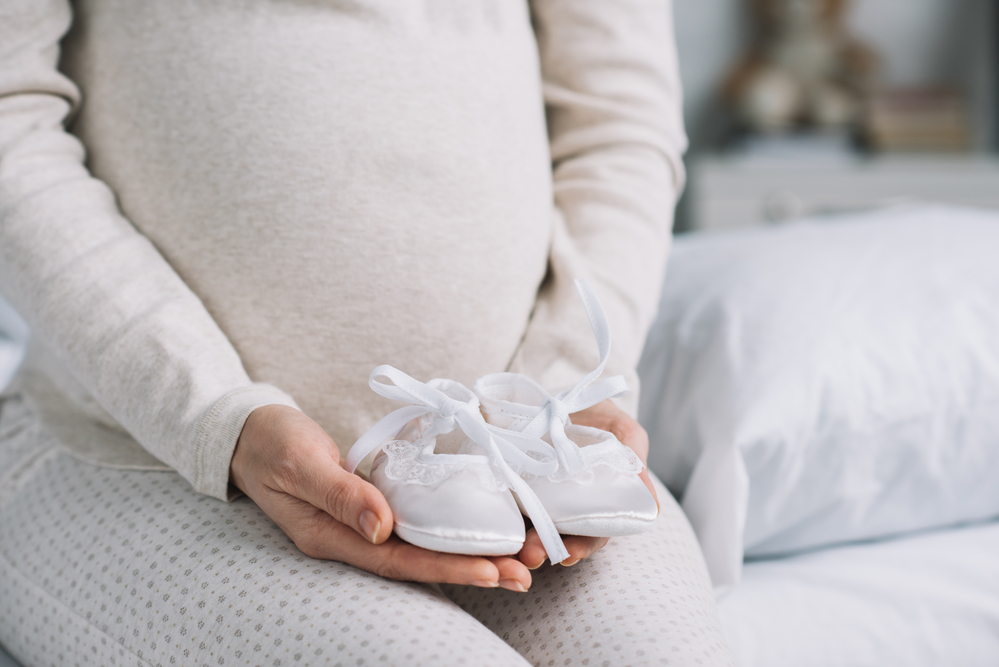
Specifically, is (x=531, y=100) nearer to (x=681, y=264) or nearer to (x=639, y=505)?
(x=681, y=264)

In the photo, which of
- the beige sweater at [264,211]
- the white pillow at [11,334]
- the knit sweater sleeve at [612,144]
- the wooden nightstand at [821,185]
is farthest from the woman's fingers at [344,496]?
the wooden nightstand at [821,185]

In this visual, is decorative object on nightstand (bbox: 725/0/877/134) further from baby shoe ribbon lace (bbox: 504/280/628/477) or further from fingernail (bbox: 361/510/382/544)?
fingernail (bbox: 361/510/382/544)

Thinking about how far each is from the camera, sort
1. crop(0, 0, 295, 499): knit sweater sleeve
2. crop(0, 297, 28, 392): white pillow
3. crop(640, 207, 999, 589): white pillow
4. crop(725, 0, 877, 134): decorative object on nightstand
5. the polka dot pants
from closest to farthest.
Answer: the polka dot pants, crop(0, 0, 295, 499): knit sweater sleeve, crop(640, 207, 999, 589): white pillow, crop(0, 297, 28, 392): white pillow, crop(725, 0, 877, 134): decorative object on nightstand

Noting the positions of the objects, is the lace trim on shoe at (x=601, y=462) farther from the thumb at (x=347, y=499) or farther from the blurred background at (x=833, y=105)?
the blurred background at (x=833, y=105)

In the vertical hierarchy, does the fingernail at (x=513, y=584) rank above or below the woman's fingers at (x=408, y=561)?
below

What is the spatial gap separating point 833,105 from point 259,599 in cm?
213

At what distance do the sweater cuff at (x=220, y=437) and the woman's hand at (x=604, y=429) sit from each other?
8.1 inches

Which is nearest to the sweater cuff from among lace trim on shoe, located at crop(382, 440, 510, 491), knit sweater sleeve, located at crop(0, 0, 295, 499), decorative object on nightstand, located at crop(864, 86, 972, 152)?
knit sweater sleeve, located at crop(0, 0, 295, 499)

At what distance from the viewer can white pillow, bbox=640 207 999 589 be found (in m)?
0.69

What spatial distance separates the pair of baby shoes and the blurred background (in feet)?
5.39

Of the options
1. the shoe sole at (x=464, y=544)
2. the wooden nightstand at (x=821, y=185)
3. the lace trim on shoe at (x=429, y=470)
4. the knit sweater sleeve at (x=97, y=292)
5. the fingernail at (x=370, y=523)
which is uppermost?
the knit sweater sleeve at (x=97, y=292)

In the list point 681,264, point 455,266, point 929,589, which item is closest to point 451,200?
point 455,266

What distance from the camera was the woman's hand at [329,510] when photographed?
0.44 m

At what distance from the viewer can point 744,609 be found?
0.65 metres
